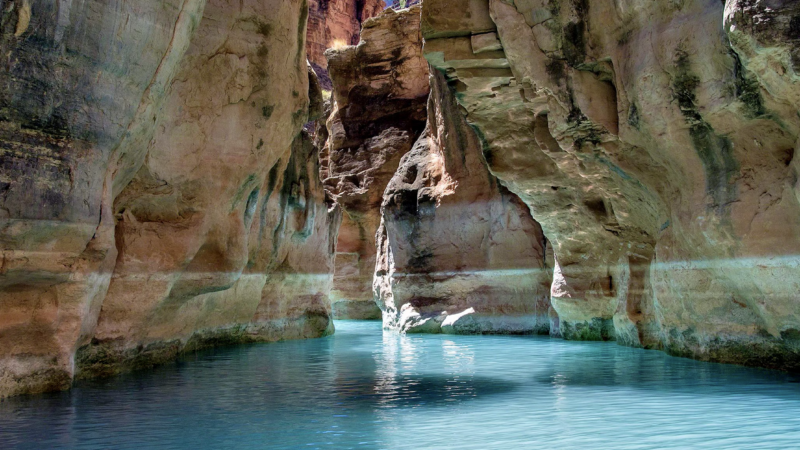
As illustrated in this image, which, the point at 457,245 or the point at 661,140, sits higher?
the point at 661,140

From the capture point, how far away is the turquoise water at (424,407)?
4.41 m

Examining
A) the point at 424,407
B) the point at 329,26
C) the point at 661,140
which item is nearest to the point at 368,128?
the point at 661,140

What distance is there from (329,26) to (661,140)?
34.9 meters

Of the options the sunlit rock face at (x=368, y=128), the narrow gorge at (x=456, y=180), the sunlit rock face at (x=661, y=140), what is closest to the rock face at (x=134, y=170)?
the narrow gorge at (x=456, y=180)

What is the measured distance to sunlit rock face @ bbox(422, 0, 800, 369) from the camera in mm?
6582

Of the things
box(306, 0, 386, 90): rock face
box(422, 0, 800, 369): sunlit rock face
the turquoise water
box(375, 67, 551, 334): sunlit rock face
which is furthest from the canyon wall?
box(306, 0, 386, 90): rock face

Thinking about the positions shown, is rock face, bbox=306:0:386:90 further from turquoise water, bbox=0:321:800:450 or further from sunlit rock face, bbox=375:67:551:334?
turquoise water, bbox=0:321:800:450

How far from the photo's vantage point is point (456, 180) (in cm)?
1554

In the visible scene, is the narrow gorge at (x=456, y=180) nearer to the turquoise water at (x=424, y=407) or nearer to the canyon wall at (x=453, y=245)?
the canyon wall at (x=453, y=245)

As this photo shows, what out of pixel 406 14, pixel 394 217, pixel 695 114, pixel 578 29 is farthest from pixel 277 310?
pixel 406 14

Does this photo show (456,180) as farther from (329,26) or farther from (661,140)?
(329,26)

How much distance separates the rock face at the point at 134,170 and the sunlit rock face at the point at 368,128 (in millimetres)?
11285

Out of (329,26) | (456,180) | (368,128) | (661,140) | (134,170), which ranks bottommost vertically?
(134,170)

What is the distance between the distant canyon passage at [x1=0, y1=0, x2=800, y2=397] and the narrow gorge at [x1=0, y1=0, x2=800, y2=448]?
0.02 meters
